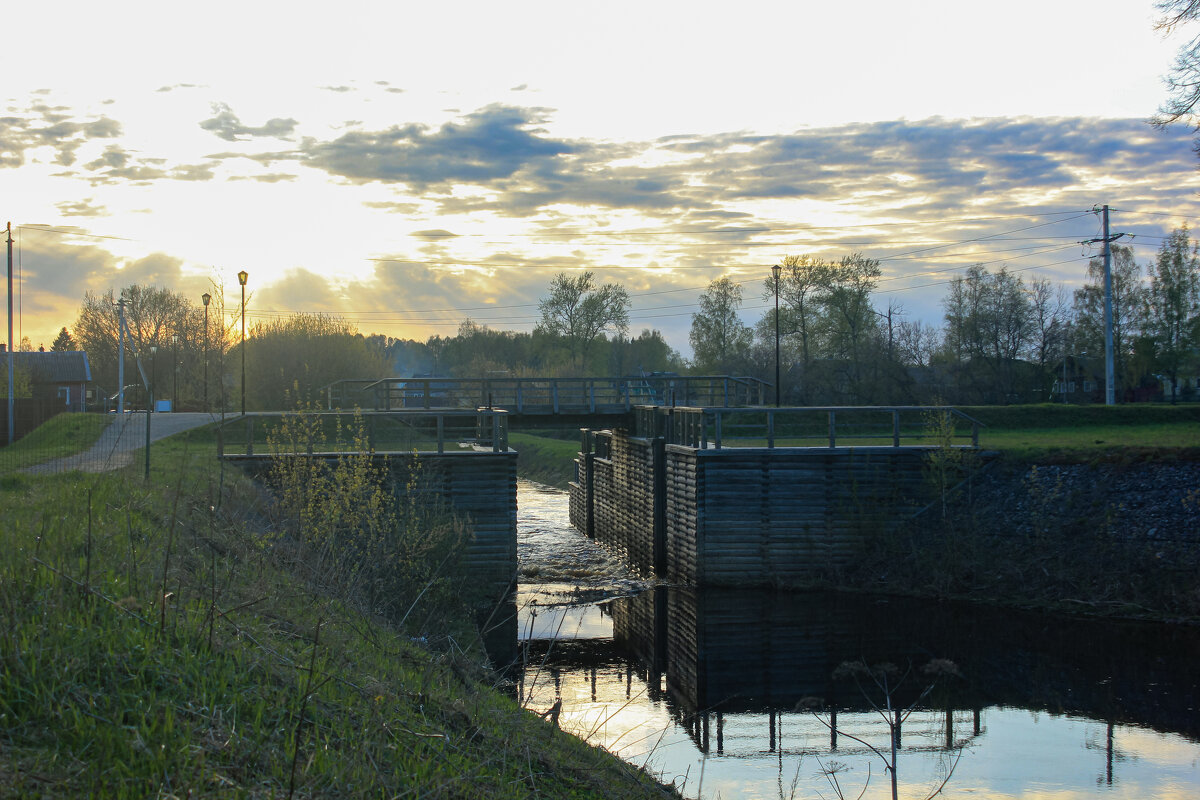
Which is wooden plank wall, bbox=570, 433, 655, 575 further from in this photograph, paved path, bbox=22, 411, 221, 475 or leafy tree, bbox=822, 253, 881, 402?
leafy tree, bbox=822, 253, 881, 402

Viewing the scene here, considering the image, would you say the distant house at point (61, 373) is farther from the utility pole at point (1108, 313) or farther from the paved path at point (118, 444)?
the utility pole at point (1108, 313)

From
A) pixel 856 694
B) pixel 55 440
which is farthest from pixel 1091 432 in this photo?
pixel 55 440

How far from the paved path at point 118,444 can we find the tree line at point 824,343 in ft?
21.3

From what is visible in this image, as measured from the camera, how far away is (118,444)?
79.0ft

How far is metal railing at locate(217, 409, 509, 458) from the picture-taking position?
18.6m

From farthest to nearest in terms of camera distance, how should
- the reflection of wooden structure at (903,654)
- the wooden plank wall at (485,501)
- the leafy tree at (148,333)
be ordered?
the leafy tree at (148,333) < the wooden plank wall at (485,501) < the reflection of wooden structure at (903,654)

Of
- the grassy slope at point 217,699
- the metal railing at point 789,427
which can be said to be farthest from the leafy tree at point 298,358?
the grassy slope at point 217,699

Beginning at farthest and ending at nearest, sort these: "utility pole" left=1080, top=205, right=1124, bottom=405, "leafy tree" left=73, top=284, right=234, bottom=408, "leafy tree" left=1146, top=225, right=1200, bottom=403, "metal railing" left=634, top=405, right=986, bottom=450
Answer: "leafy tree" left=73, top=284, right=234, bottom=408
"leafy tree" left=1146, top=225, right=1200, bottom=403
"utility pole" left=1080, top=205, right=1124, bottom=405
"metal railing" left=634, top=405, right=986, bottom=450

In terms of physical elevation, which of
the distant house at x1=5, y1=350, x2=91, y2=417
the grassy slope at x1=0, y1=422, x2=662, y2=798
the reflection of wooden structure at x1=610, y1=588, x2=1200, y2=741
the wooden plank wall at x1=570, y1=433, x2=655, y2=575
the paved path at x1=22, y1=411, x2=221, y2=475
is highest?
the distant house at x1=5, y1=350, x2=91, y2=417

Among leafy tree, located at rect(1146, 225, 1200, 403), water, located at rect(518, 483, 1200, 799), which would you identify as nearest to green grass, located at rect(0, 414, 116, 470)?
water, located at rect(518, 483, 1200, 799)

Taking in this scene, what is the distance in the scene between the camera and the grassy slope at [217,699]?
4.88 m

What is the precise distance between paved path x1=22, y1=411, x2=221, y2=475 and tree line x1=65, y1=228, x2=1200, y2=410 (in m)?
6.50

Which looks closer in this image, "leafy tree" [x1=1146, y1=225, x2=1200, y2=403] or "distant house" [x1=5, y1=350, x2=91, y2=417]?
"leafy tree" [x1=1146, y1=225, x2=1200, y2=403]

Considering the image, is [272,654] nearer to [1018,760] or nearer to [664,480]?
[1018,760]
